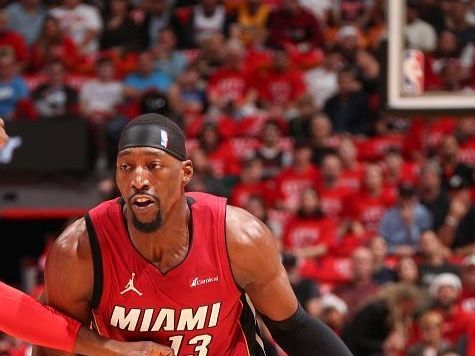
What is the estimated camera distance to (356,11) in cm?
1323

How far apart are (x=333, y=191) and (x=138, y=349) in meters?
6.22

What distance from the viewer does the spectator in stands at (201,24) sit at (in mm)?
13094

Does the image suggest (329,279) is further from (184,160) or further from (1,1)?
(1,1)

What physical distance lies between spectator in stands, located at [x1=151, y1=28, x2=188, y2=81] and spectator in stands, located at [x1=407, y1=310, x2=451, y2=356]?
514cm

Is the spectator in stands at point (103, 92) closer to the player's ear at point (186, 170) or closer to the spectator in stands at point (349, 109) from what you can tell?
the spectator in stands at point (349, 109)

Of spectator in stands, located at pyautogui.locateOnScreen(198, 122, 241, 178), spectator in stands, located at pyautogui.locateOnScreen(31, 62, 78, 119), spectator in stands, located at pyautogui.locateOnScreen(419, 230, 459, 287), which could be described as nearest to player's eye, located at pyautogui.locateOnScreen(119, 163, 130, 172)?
spectator in stands, located at pyautogui.locateOnScreen(419, 230, 459, 287)

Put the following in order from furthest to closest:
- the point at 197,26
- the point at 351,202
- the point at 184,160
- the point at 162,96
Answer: the point at 197,26
the point at 162,96
the point at 351,202
the point at 184,160

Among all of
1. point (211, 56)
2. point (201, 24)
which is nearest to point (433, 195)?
point (211, 56)

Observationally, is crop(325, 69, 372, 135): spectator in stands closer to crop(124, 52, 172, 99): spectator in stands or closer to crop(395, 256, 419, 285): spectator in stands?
crop(124, 52, 172, 99): spectator in stands

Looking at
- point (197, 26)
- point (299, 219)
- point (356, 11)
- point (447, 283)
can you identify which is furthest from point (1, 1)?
point (447, 283)

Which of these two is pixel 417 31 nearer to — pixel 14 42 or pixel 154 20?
pixel 154 20

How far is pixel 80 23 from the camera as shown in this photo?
13133 mm

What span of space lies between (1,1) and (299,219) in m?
5.66

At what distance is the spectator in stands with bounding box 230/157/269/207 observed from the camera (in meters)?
10.2
